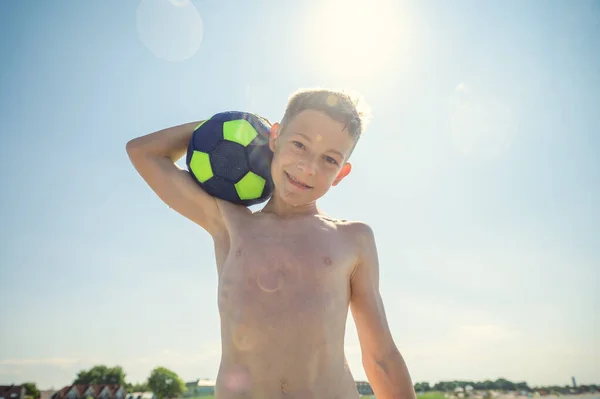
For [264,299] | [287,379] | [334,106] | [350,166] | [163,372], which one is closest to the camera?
[287,379]

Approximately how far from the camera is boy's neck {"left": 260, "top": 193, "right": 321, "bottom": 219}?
283 cm

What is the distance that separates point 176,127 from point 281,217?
130cm

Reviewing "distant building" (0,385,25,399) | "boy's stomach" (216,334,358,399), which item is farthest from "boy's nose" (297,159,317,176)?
"distant building" (0,385,25,399)

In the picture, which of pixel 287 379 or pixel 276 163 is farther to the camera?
pixel 276 163

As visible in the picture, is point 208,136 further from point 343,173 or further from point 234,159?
point 343,173

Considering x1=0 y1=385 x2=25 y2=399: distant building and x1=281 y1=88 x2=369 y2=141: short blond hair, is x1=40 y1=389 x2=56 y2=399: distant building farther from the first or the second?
x1=281 y1=88 x2=369 y2=141: short blond hair

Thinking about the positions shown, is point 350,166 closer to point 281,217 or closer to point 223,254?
point 281,217

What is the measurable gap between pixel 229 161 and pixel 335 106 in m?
0.92

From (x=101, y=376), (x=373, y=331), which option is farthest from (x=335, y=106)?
(x=101, y=376)

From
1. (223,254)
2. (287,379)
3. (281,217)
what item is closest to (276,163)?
(281,217)

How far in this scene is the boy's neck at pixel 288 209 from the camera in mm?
2828

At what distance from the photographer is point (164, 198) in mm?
3078

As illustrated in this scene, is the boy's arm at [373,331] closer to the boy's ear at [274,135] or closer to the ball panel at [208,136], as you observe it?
the boy's ear at [274,135]

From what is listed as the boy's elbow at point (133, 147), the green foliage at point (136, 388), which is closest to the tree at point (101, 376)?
the green foliage at point (136, 388)
